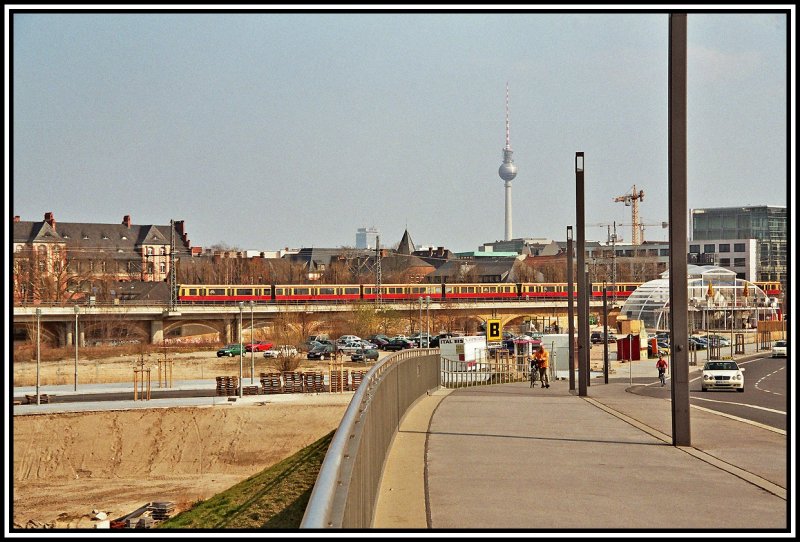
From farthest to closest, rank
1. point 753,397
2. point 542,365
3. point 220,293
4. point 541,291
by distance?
point 541,291, point 220,293, point 542,365, point 753,397

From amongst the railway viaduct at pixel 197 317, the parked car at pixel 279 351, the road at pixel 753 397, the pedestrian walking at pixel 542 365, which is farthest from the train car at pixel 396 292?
the pedestrian walking at pixel 542 365

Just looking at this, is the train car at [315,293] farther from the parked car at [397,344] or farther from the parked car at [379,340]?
the parked car at [397,344]

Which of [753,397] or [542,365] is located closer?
[753,397]

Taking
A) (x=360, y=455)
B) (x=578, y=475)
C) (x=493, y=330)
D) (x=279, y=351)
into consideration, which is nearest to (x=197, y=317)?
(x=279, y=351)

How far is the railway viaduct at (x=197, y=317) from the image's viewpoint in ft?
312

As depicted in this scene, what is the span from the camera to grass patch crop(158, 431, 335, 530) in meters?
14.2

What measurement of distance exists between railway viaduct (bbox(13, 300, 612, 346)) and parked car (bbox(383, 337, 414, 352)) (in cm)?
508

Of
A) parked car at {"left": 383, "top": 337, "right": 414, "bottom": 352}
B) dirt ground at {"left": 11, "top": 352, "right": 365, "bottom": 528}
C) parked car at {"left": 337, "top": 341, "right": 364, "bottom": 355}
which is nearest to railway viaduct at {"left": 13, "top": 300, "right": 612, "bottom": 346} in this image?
parked car at {"left": 383, "top": 337, "right": 414, "bottom": 352}

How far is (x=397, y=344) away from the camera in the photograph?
96.2 m

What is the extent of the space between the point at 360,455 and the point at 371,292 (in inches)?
4172

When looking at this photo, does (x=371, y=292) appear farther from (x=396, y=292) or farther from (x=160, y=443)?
(x=160, y=443)

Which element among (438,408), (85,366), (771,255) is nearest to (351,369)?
(85,366)
